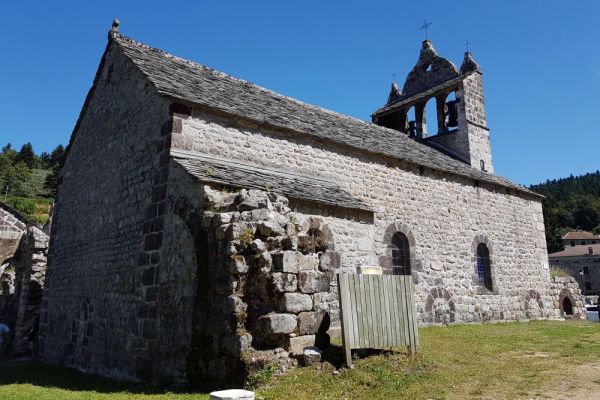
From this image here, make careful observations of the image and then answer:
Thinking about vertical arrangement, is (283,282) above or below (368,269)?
below

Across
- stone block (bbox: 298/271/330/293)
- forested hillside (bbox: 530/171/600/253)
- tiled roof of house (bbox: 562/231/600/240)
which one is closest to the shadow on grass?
stone block (bbox: 298/271/330/293)

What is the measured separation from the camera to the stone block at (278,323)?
6363mm

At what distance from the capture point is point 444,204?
52.5ft

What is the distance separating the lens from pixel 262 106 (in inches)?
527

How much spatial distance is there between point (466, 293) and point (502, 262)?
301 centimetres

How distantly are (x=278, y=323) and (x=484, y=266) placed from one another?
1307 cm

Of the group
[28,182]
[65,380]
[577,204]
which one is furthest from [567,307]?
[577,204]

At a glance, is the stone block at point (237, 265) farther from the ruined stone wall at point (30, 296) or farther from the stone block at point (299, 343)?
the ruined stone wall at point (30, 296)

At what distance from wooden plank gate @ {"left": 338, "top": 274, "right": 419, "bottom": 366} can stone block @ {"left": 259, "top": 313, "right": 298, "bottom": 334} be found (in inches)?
32.2

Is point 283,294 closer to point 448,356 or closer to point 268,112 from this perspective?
point 448,356

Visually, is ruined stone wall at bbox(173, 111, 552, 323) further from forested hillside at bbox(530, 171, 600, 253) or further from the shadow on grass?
forested hillside at bbox(530, 171, 600, 253)

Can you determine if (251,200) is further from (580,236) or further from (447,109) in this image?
(580,236)

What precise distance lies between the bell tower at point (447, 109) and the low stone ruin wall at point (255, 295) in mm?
15389

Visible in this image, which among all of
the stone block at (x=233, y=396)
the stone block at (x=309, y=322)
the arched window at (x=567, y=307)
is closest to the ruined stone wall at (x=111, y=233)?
the stone block at (x=309, y=322)
